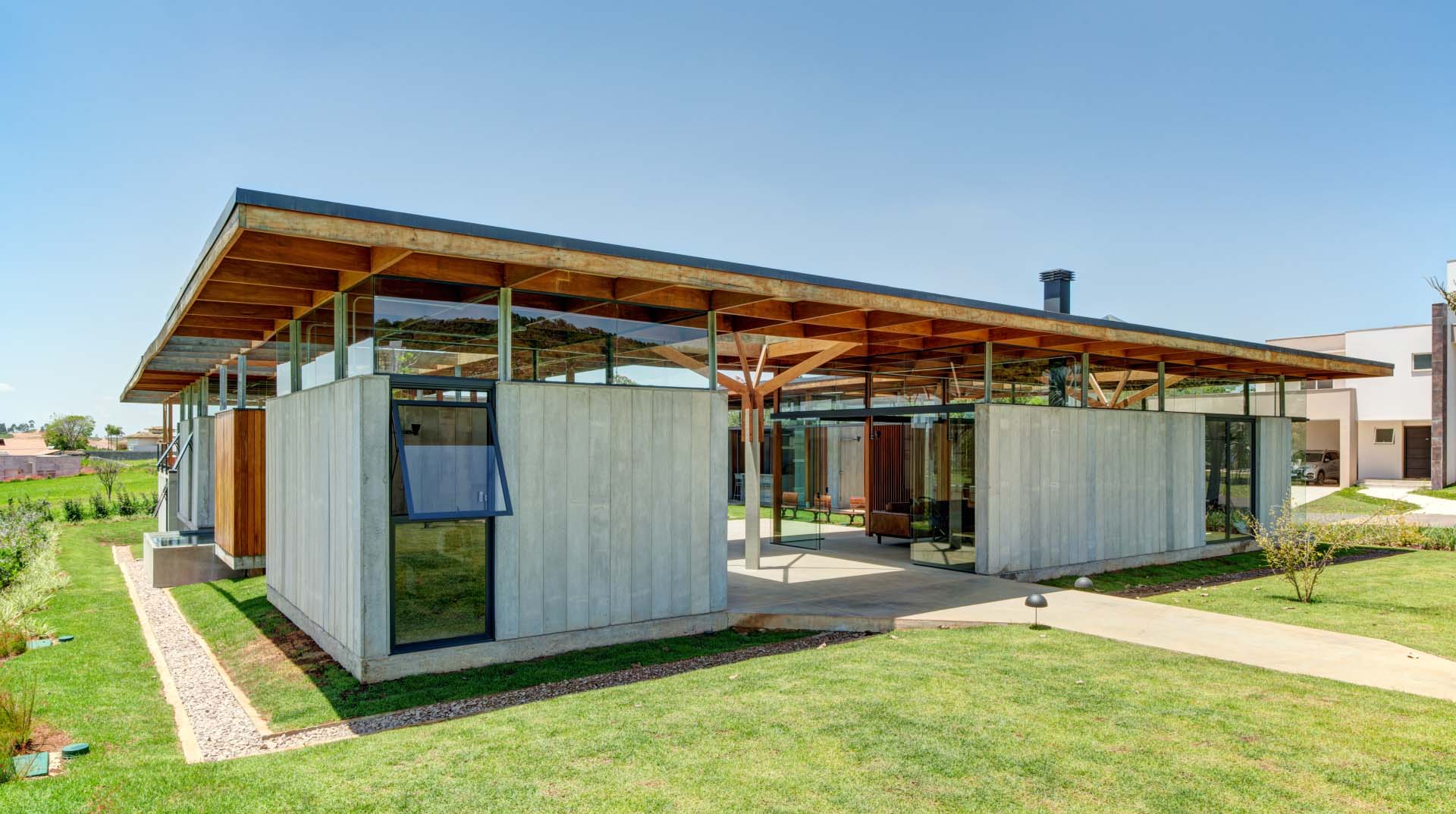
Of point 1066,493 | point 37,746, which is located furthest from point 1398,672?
point 37,746

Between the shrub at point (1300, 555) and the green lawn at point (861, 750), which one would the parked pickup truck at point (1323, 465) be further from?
the green lawn at point (861, 750)

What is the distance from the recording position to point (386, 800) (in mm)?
4355

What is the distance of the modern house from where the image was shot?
7.03 metres

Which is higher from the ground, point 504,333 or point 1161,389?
point 504,333

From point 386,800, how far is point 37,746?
315 cm

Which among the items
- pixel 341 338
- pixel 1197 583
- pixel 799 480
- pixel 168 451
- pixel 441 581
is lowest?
pixel 1197 583

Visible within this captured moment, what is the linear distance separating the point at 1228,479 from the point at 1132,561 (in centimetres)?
370

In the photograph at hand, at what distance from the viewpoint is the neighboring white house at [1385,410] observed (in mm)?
33312

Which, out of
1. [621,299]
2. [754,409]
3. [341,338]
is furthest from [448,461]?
[754,409]

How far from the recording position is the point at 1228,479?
15.6 metres

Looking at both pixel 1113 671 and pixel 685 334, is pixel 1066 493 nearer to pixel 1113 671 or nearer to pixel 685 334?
pixel 1113 671

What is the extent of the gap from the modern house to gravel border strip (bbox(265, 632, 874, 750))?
0.77 meters

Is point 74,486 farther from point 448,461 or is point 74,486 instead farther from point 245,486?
point 448,461

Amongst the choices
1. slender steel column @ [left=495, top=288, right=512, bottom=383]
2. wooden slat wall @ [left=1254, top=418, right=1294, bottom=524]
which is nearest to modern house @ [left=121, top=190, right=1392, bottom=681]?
slender steel column @ [left=495, top=288, right=512, bottom=383]
